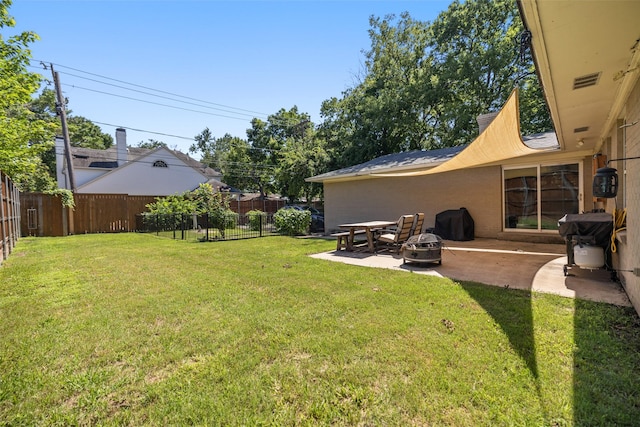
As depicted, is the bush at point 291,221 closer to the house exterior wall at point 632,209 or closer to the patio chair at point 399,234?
the patio chair at point 399,234

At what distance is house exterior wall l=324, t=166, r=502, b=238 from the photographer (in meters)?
9.80

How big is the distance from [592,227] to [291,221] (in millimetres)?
9777

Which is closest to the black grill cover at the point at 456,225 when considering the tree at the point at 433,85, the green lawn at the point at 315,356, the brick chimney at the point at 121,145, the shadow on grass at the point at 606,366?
the green lawn at the point at 315,356

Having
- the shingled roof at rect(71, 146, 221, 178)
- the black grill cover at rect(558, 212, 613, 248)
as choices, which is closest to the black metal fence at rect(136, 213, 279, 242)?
the black grill cover at rect(558, 212, 613, 248)

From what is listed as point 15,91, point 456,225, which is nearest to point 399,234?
point 456,225

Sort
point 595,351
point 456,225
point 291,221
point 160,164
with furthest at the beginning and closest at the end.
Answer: point 160,164 < point 291,221 < point 456,225 < point 595,351

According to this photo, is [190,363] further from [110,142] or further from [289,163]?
[110,142]

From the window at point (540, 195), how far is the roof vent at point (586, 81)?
6.15 m

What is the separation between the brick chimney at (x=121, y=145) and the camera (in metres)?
24.8

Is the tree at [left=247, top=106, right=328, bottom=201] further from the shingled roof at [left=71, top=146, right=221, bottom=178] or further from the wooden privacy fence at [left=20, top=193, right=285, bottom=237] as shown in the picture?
the shingled roof at [left=71, top=146, right=221, bottom=178]

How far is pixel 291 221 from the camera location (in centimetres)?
1284

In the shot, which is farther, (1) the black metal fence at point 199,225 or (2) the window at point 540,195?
(1) the black metal fence at point 199,225

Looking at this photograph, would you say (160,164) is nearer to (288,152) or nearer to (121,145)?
(121,145)

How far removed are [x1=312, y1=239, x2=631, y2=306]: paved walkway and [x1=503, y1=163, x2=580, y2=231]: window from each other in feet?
2.80
